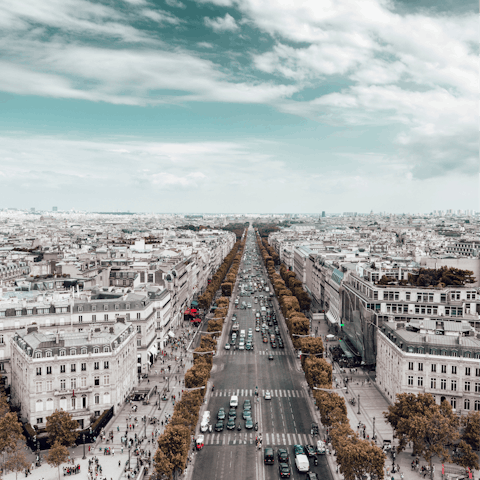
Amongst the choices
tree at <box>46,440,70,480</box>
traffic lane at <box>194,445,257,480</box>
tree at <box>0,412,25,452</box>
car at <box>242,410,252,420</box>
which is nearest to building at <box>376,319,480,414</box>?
car at <box>242,410,252,420</box>

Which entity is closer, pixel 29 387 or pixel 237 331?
pixel 29 387

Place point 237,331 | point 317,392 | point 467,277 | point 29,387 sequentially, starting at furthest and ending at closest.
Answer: point 237,331, point 467,277, point 317,392, point 29,387

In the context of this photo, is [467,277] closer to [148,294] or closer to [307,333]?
[307,333]

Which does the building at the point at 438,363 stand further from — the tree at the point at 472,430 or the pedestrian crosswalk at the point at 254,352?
the pedestrian crosswalk at the point at 254,352

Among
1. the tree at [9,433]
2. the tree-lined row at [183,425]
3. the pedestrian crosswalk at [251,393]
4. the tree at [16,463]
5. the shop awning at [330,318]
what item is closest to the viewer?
the tree at [16,463]

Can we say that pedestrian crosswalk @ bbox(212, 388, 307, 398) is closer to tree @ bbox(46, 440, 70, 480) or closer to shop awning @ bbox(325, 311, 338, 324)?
tree @ bbox(46, 440, 70, 480)

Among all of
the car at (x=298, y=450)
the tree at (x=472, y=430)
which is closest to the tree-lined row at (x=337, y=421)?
the car at (x=298, y=450)

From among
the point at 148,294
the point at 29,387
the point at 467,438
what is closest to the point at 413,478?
the point at 467,438
